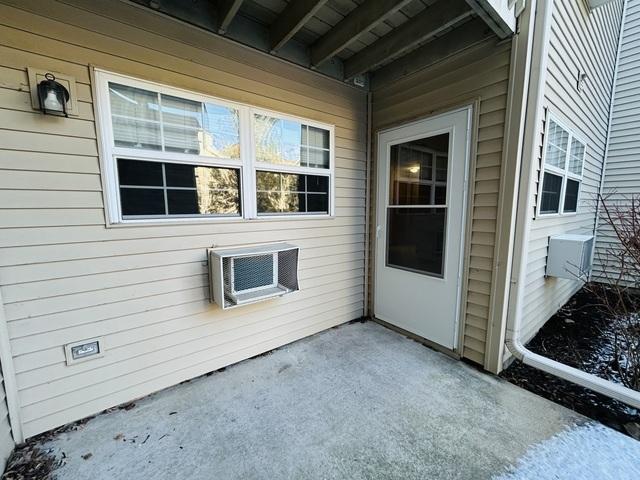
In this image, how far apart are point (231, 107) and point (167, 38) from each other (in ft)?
1.90

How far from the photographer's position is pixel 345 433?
1.70m

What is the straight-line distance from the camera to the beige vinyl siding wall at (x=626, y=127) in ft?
14.6

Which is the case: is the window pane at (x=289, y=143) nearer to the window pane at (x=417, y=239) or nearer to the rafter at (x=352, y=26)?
the rafter at (x=352, y=26)

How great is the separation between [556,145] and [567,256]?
1.15m

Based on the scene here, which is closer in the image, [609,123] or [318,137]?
[318,137]

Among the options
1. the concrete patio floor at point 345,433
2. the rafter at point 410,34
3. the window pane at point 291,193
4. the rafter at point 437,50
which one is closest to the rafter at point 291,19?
the rafter at point 410,34

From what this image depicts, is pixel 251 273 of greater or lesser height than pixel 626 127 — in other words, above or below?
below

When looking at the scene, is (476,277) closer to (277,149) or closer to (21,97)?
(277,149)

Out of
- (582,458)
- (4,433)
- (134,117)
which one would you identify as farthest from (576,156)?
(4,433)

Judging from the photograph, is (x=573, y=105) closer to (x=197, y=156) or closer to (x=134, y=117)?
(x=197, y=156)

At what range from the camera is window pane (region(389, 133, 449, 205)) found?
253cm

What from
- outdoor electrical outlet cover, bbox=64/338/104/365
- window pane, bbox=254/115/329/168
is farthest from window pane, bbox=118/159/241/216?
outdoor electrical outlet cover, bbox=64/338/104/365

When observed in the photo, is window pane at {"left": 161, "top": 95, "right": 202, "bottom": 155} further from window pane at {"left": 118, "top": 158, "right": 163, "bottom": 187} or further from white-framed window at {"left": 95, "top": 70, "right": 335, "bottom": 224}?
window pane at {"left": 118, "top": 158, "right": 163, "bottom": 187}

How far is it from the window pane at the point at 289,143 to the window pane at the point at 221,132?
0.64ft
